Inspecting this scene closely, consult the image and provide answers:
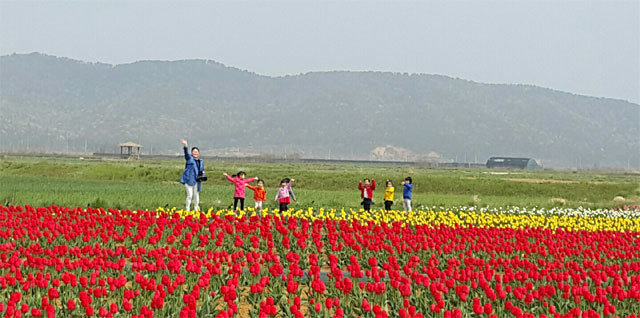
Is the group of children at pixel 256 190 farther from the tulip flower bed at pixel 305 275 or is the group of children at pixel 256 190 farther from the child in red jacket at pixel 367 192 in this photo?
the tulip flower bed at pixel 305 275

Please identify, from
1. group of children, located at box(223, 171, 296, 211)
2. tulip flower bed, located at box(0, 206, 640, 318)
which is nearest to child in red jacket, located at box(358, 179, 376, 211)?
group of children, located at box(223, 171, 296, 211)

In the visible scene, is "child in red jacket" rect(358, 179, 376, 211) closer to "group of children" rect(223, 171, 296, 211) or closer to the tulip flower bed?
"group of children" rect(223, 171, 296, 211)

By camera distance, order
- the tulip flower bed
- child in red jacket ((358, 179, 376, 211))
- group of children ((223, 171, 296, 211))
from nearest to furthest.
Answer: the tulip flower bed
group of children ((223, 171, 296, 211))
child in red jacket ((358, 179, 376, 211))

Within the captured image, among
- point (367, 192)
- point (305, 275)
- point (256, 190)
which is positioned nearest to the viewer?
point (305, 275)

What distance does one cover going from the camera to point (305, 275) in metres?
12.6

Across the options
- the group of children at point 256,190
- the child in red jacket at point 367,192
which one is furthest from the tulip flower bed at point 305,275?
the child in red jacket at point 367,192

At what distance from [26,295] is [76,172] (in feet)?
158

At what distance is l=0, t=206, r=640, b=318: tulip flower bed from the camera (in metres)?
9.02

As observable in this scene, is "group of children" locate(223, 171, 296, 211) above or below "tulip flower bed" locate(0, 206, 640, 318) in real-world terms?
above

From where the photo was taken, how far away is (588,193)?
48.5 meters

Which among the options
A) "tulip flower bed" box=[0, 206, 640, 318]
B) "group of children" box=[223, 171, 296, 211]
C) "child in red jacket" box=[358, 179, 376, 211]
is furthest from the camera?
"child in red jacket" box=[358, 179, 376, 211]

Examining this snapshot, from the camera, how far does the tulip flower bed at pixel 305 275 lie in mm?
9016

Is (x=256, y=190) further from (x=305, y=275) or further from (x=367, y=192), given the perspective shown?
(x=305, y=275)

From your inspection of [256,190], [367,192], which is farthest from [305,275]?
[367,192]
